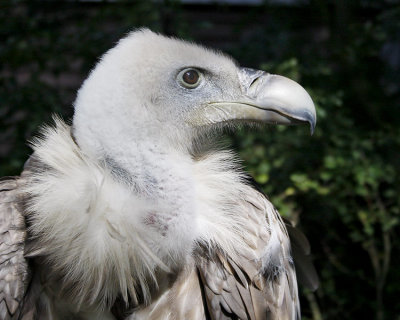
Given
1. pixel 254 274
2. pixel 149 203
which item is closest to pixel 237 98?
pixel 149 203

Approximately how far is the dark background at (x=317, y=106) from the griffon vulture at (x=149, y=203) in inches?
42.8

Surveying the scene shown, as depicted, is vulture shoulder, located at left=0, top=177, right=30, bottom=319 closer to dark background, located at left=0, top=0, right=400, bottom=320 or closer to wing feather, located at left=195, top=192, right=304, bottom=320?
wing feather, located at left=195, top=192, right=304, bottom=320

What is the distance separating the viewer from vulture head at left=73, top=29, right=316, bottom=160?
64.6 inches

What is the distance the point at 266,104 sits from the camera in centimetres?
176

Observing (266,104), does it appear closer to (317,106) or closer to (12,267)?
(12,267)

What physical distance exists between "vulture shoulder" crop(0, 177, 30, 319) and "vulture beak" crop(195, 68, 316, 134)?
2.29 ft

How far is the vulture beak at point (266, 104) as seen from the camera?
5.65 ft

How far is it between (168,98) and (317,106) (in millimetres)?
1627

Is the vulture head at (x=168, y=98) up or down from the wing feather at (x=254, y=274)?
up

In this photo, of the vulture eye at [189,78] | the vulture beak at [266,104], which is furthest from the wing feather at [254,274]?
the vulture eye at [189,78]

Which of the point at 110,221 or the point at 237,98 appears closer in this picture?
A: the point at 110,221

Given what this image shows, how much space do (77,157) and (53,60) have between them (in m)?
1.93

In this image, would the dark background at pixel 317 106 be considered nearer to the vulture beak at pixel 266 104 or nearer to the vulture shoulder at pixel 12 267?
the vulture beak at pixel 266 104

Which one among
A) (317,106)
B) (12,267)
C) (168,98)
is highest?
(317,106)
